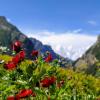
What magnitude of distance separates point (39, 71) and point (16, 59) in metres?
0.89

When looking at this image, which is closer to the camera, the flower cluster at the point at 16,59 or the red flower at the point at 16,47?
the flower cluster at the point at 16,59

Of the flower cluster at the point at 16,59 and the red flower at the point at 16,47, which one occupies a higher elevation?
the red flower at the point at 16,47

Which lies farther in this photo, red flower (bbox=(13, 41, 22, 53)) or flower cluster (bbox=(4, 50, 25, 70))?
red flower (bbox=(13, 41, 22, 53))

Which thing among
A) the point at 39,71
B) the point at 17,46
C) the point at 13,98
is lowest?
the point at 13,98

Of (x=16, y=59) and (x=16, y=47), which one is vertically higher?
(x=16, y=47)

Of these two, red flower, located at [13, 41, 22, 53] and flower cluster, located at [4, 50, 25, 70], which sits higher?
red flower, located at [13, 41, 22, 53]

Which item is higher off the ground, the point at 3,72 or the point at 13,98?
the point at 3,72

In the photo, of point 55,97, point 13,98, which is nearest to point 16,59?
point 55,97

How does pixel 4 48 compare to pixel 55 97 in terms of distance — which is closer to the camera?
pixel 55 97

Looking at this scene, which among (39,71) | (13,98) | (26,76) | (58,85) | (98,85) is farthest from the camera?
(98,85)

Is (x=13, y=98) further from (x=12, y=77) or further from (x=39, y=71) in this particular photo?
(x=12, y=77)

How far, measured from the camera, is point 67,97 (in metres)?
7.94

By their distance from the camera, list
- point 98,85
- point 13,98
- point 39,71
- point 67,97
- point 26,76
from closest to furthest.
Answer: point 13,98, point 39,71, point 26,76, point 67,97, point 98,85

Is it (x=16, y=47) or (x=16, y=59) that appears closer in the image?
(x=16, y=59)
